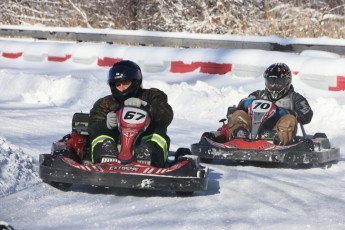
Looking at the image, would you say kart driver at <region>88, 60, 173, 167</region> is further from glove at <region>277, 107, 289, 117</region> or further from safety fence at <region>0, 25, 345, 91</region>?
safety fence at <region>0, 25, 345, 91</region>

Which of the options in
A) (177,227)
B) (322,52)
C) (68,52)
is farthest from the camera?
(68,52)

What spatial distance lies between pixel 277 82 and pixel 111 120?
306 cm

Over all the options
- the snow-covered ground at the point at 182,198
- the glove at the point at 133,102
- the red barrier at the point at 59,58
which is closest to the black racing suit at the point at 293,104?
the snow-covered ground at the point at 182,198

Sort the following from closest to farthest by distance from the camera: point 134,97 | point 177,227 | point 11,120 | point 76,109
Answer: point 177,227
point 134,97
point 11,120
point 76,109

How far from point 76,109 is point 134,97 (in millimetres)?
5546

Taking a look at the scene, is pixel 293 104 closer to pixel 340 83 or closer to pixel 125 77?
pixel 125 77

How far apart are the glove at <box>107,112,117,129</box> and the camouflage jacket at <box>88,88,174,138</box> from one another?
43 mm

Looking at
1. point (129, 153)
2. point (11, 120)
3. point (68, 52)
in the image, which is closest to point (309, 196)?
point (129, 153)

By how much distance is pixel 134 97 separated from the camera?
24.9 feet

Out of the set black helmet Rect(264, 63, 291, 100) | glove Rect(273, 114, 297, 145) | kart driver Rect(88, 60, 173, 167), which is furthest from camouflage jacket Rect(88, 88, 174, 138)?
black helmet Rect(264, 63, 291, 100)

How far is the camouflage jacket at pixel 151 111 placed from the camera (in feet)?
24.5

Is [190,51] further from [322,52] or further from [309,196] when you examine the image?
[309,196]

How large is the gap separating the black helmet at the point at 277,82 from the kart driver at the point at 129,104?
2550 mm

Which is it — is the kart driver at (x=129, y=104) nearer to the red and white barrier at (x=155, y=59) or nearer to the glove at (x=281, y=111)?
the glove at (x=281, y=111)
